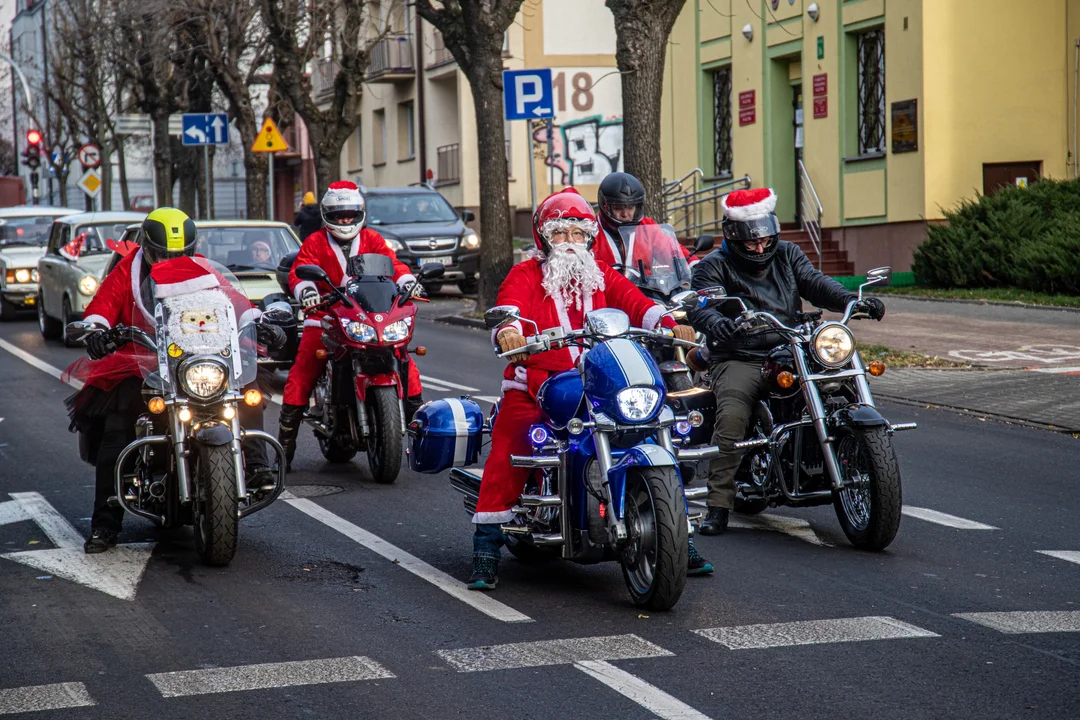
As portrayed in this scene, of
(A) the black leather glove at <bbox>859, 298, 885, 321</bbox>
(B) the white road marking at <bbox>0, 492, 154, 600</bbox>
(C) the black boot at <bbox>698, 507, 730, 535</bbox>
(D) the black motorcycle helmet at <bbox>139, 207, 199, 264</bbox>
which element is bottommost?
(B) the white road marking at <bbox>0, 492, 154, 600</bbox>

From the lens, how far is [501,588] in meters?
6.97

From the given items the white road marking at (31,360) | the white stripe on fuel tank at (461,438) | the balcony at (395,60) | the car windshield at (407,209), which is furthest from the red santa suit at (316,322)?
the balcony at (395,60)

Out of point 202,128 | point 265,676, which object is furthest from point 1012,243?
point 265,676

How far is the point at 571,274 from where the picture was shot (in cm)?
691

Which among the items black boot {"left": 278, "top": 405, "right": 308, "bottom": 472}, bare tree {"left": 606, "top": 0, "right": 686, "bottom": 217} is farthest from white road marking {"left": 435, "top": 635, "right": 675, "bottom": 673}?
bare tree {"left": 606, "top": 0, "right": 686, "bottom": 217}

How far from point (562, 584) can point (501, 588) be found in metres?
0.28

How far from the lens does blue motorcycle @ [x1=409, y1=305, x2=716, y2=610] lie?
6.18 metres

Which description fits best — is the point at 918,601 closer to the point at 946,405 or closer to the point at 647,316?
the point at 647,316

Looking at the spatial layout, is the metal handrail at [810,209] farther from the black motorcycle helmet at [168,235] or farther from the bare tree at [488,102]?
the black motorcycle helmet at [168,235]

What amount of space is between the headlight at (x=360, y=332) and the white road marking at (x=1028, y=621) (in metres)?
4.61

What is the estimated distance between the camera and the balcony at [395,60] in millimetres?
46312

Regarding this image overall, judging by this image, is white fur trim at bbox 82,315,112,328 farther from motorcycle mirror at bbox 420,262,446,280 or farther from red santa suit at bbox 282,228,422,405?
motorcycle mirror at bbox 420,262,446,280

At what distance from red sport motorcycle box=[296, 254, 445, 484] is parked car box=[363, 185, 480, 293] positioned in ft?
52.9

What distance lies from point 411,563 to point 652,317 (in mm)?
1688
